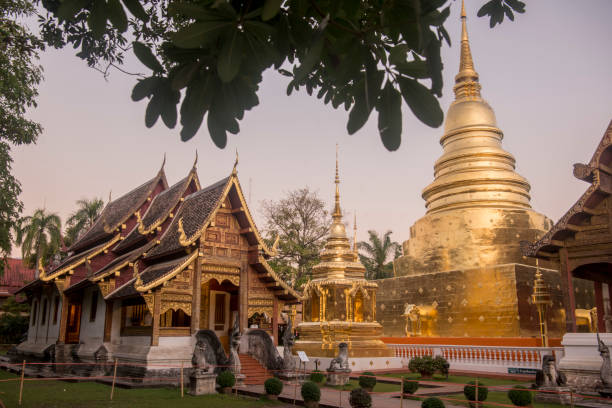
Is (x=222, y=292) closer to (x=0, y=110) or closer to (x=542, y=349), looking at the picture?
(x=0, y=110)

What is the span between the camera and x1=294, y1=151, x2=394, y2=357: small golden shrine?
738 inches

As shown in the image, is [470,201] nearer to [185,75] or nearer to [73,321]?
[73,321]

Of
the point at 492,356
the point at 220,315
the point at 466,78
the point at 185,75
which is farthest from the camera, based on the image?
the point at 466,78

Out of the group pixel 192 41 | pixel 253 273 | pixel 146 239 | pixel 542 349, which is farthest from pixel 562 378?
pixel 146 239

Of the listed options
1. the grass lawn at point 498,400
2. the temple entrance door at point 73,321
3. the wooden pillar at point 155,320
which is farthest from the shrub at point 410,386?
the temple entrance door at point 73,321

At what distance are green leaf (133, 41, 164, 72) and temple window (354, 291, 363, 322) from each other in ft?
60.8

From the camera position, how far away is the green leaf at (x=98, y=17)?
7.18ft

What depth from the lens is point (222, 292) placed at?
1680 cm

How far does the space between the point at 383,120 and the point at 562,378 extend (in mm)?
10723

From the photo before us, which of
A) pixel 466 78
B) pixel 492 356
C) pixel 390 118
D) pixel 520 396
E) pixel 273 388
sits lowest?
pixel 273 388

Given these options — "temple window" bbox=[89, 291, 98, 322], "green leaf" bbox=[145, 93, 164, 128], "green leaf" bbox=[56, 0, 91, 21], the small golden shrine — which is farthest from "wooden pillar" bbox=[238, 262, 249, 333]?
"green leaf" bbox=[56, 0, 91, 21]

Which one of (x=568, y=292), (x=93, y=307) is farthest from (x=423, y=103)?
(x=93, y=307)

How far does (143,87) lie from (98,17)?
35 centimetres

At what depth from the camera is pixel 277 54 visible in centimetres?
216
